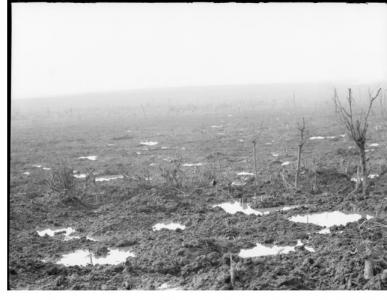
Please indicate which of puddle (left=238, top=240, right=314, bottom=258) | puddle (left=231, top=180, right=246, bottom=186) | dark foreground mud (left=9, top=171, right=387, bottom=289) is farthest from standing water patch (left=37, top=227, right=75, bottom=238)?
puddle (left=231, top=180, right=246, bottom=186)

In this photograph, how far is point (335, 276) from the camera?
21.1 ft

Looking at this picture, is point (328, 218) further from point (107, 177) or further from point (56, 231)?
point (107, 177)

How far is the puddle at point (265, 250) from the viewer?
7.81 m

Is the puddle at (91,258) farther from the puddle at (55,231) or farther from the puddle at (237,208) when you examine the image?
the puddle at (237,208)

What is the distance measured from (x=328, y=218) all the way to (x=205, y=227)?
2.58 meters

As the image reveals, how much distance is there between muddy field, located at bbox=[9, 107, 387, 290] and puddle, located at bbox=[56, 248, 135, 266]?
26 mm

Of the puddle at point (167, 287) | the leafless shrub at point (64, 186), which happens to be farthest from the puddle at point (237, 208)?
the puddle at point (167, 287)

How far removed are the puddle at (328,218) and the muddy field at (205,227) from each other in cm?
2

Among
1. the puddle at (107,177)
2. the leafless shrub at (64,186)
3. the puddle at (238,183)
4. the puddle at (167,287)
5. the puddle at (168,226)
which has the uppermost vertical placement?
the leafless shrub at (64,186)

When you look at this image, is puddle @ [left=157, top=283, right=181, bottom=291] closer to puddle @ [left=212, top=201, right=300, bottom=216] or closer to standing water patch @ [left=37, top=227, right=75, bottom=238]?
standing water patch @ [left=37, top=227, right=75, bottom=238]

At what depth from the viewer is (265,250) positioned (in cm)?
802

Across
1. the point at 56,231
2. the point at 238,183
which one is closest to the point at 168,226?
the point at 56,231

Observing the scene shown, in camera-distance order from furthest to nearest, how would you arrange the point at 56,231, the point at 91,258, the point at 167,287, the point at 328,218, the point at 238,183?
the point at 238,183 < the point at 56,231 < the point at 328,218 < the point at 91,258 < the point at 167,287
